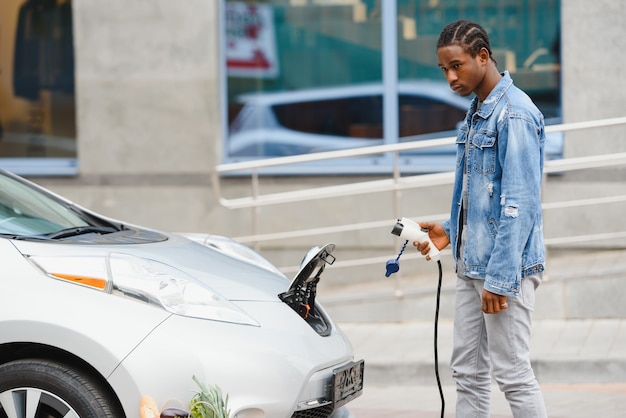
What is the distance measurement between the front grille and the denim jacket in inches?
31.8

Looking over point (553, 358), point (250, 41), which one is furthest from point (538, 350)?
point (250, 41)

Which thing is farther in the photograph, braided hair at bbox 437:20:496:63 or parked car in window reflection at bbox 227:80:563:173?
parked car in window reflection at bbox 227:80:563:173

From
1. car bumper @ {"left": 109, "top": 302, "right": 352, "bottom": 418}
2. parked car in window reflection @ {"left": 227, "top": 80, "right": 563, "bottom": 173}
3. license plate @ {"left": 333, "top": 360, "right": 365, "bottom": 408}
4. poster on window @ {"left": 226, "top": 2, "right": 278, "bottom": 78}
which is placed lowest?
license plate @ {"left": 333, "top": 360, "right": 365, "bottom": 408}

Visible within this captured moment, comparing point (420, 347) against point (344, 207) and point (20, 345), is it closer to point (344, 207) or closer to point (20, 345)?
point (344, 207)

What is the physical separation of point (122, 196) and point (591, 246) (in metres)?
3.94

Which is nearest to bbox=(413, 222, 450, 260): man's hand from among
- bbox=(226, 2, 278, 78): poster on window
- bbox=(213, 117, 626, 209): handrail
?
bbox=(213, 117, 626, 209): handrail

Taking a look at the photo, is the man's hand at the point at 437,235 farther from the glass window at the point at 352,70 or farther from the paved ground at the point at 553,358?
the glass window at the point at 352,70

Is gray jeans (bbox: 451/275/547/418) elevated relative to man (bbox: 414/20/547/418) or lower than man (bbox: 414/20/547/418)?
lower

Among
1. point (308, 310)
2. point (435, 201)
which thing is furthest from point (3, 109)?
point (308, 310)

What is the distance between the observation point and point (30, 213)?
5.20m

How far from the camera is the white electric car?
4.17 m

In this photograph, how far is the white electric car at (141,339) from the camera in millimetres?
4172

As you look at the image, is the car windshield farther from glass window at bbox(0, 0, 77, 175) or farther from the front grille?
glass window at bbox(0, 0, 77, 175)

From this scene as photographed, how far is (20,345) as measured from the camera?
4316mm
